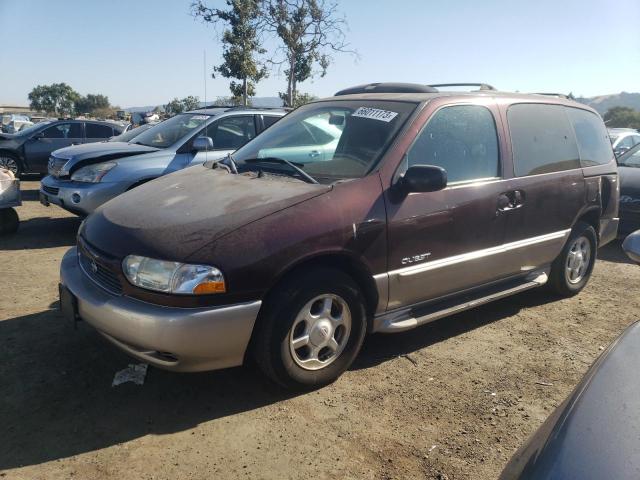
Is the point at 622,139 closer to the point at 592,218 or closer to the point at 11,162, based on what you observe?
the point at 592,218

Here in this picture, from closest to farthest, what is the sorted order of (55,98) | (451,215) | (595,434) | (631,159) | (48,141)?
(595,434) → (451,215) → (631,159) → (48,141) → (55,98)

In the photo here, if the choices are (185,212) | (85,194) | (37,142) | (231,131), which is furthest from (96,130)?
(185,212)

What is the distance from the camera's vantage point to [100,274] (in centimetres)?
303

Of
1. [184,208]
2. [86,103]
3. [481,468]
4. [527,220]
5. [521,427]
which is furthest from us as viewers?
[86,103]

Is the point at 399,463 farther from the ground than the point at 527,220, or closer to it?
closer to it

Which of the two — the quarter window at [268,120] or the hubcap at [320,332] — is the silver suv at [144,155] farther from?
the hubcap at [320,332]

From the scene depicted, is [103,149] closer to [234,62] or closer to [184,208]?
[184,208]

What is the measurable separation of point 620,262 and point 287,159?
4.90 m

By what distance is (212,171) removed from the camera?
3.92 meters

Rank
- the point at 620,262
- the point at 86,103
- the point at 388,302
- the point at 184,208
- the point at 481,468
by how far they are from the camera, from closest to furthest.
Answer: the point at 481,468 < the point at 184,208 < the point at 388,302 < the point at 620,262 < the point at 86,103

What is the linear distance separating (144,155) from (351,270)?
4282 mm

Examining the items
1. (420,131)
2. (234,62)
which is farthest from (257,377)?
(234,62)

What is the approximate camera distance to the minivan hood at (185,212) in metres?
2.79

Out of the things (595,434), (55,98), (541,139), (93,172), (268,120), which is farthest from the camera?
(55,98)
